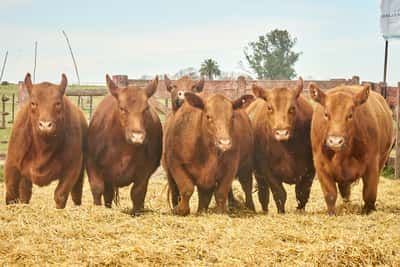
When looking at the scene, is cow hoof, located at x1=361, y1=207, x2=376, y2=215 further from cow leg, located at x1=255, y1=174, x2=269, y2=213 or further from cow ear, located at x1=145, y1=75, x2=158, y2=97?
cow ear, located at x1=145, y1=75, x2=158, y2=97

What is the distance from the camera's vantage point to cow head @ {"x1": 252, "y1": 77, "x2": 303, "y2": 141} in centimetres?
822

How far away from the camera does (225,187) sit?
8.26 metres

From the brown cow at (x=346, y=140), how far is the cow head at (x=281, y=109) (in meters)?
0.31

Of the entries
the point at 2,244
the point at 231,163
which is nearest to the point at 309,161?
the point at 231,163

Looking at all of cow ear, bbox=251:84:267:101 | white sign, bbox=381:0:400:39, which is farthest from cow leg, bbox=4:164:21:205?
white sign, bbox=381:0:400:39

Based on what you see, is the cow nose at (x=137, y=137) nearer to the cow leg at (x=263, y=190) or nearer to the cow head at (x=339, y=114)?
the cow head at (x=339, y=114)

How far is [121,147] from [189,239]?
2.29 metres

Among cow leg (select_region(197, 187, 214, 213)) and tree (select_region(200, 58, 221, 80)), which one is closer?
cow leg (select_region(197, 187, 214, 213))

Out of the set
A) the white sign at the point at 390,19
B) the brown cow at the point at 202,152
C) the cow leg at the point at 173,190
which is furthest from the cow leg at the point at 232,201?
the white sign at the point at 390,19

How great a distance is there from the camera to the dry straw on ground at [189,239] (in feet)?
18.8

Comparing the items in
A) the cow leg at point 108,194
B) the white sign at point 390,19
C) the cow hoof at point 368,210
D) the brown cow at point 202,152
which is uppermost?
the white sign at point 390,19

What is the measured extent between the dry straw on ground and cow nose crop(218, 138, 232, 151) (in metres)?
0.77

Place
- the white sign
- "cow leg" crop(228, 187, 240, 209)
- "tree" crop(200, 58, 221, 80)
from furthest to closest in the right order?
"tree" crop(200, 58, 221, 80) → the white sign → "cow leg" crop(228, 187, 240, 209)

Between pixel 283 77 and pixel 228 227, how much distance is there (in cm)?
5029
